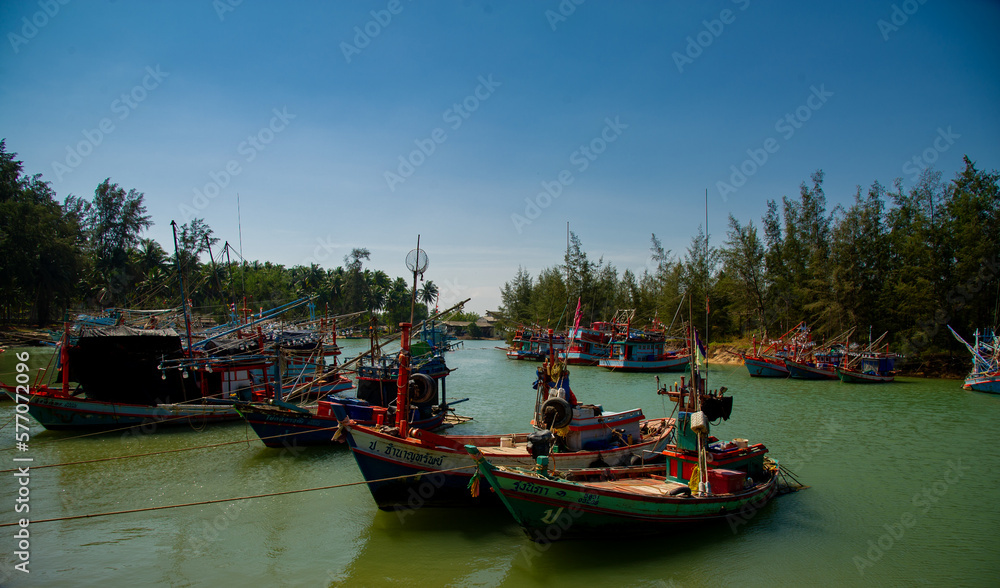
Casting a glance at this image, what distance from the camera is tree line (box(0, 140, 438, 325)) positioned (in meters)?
42.0

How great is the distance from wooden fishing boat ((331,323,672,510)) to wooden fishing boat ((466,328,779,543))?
0.68 meters

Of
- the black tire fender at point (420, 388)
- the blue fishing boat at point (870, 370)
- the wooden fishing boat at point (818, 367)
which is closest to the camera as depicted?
the black tire fender at point (420, 388)

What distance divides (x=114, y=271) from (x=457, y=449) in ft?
212

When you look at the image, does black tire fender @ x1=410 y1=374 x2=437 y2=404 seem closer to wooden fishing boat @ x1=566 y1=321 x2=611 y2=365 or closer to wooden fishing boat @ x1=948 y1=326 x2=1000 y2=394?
wooden fishing boat @ x1=948 y1=326 x2=1000 y2=394

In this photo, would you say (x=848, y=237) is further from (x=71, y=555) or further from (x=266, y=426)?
(x=71, y=555)

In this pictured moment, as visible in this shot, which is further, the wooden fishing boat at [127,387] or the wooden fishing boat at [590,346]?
the wooden fishing boat at [590,346]

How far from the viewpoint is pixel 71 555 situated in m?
9.25

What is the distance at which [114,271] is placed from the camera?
193 ft

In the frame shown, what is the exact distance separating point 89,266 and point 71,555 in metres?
59.0

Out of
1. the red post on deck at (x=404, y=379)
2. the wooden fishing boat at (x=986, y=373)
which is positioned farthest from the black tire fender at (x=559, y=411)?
the wooden fishing boat at (x=986, y=373)

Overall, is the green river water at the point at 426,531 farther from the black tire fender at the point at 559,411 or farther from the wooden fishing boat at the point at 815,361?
the wooden fishing boat at the point at 815,361

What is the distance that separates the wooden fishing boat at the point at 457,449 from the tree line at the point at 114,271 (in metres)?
12.1

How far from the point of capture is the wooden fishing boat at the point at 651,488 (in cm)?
855

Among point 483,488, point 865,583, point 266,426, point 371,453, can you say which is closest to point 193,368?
point 266,426
